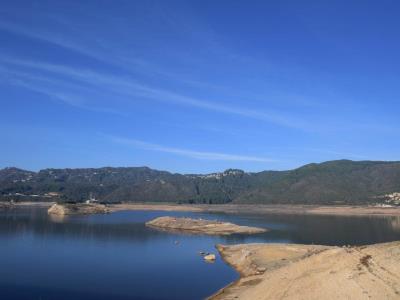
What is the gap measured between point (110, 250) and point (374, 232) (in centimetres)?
6380

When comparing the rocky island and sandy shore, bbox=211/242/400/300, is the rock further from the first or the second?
the rocky island

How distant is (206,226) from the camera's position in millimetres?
128250

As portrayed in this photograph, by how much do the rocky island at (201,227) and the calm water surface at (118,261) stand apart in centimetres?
821

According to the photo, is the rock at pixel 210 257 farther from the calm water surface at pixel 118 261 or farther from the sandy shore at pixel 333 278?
the sandy shore at pixel 333 278

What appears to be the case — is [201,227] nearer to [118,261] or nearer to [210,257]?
[210,257]

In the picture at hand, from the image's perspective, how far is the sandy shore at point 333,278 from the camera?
37453 millimetres

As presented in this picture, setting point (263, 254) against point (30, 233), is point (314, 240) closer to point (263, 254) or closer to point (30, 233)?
point (263, 254)

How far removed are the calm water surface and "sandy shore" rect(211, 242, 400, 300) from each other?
4.61 metres

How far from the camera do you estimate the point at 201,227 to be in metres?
128

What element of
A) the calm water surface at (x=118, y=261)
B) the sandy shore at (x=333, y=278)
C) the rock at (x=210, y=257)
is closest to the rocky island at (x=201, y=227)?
the calm water surface at (x=118, y=261)

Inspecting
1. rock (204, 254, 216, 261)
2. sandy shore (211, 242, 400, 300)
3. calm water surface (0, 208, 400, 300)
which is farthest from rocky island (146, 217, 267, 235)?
sandy shore (211, 242, 400, 300)

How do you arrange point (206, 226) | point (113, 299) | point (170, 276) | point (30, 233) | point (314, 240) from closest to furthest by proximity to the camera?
1. point (113, 299)
2. point (170, 276)
3. point (314, 240)
4. point (30, 233)
5. point (206, 226)

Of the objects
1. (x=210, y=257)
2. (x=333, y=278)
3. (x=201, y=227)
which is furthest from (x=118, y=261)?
(x=201, y=227)

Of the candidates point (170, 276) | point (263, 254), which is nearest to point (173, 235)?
point (263, 254)
